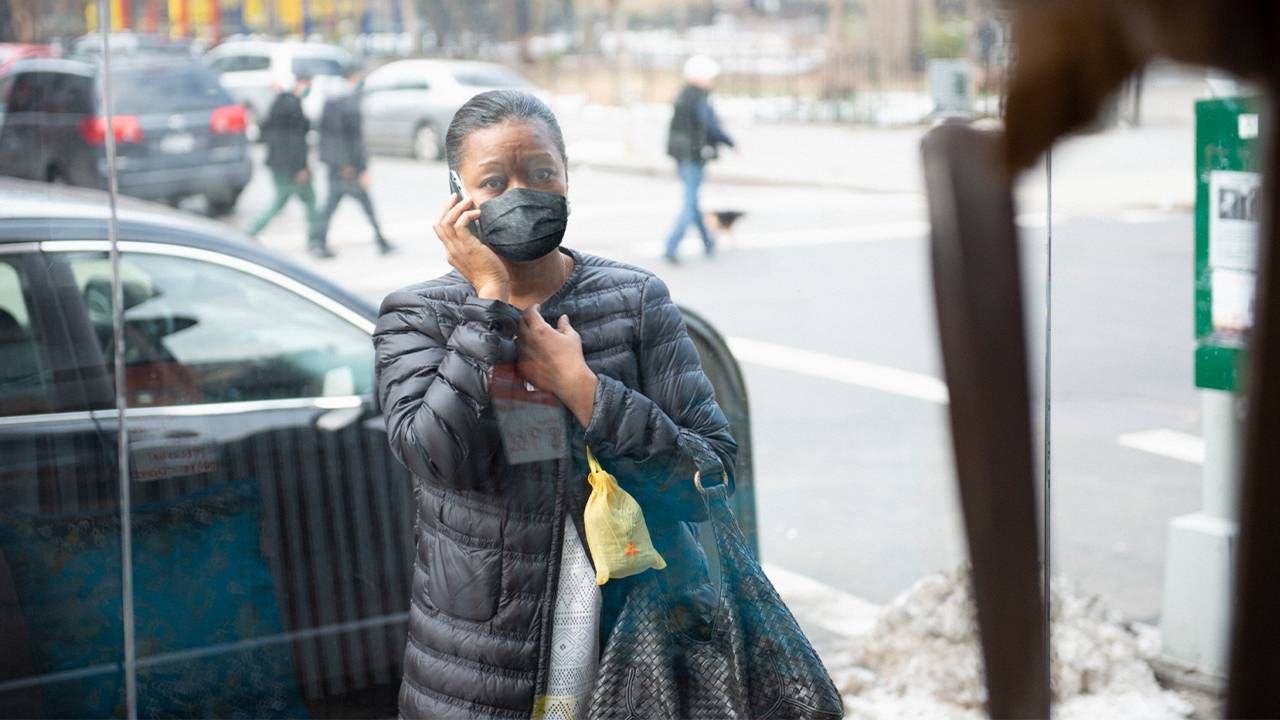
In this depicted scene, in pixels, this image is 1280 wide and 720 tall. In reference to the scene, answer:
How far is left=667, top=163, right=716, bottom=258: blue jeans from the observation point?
441 centimetres

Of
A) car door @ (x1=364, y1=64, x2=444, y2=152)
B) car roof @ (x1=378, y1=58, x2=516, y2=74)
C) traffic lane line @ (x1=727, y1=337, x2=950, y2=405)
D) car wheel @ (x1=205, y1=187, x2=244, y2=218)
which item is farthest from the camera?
traffic lane line @ (x1=727, y1=337, x2=950, y2=405)

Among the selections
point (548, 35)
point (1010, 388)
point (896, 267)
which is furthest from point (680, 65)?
point (1010, 388)

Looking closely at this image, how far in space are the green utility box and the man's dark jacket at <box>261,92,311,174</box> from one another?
301 cm

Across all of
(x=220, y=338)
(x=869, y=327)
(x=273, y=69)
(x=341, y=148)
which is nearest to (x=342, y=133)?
(x=341, y=148)

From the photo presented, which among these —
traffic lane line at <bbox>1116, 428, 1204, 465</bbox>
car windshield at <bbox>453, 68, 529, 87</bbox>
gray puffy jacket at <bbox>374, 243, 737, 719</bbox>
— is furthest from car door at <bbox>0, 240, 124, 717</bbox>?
traffic lane line at <bbox>1116, 428, 1204, 465</bbox>

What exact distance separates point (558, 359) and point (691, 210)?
2.26m

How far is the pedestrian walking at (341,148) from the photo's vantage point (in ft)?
16.5

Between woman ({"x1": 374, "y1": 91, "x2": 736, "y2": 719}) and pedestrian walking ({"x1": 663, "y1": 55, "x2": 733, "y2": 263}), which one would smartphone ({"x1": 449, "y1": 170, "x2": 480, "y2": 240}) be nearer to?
woman ({"x1": 374, "y1": 91, "x2": 736, "y2": 719})

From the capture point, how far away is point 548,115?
2.55 m

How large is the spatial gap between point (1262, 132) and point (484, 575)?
72.4 inches

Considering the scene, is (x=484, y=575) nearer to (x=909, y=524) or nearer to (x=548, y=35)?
(x=548, y=35)

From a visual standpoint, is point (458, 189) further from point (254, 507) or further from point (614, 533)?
point (254, 507)

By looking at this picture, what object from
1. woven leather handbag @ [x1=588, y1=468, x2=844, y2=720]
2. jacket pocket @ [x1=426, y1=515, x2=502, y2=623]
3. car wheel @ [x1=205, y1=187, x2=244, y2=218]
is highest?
car wheel @ [x1=205, y1=187, x2=244, y2=218]

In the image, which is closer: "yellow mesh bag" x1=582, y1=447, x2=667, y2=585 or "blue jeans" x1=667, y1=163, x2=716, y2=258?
"yellow mesh bag" x1=582, y1=447, x2=667, y2=585
